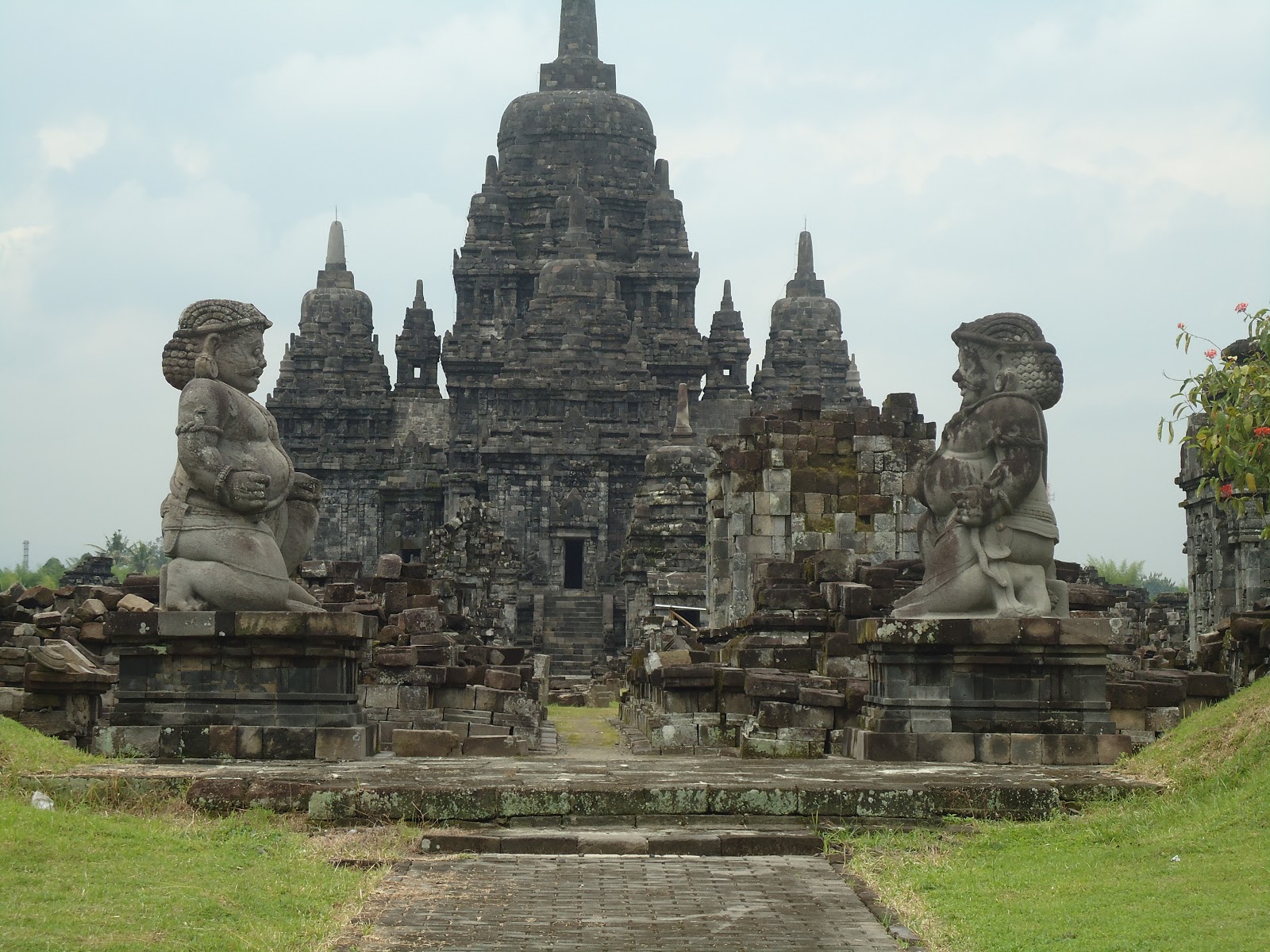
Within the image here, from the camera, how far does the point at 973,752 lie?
10.8m

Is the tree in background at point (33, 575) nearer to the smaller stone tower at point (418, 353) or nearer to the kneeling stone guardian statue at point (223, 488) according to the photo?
the smaller stone tower at point (418, 353)

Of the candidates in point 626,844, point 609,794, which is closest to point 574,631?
point 609,794

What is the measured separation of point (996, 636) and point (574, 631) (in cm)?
4122

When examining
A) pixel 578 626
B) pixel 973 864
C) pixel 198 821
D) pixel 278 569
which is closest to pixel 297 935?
pixel 198 821

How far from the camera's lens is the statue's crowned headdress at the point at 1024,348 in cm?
1114

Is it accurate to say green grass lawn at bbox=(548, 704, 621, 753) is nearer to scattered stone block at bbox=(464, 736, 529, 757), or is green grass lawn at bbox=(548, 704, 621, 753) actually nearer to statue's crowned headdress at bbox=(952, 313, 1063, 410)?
scattered stone block at bbox=(464, 736, 529, 757)

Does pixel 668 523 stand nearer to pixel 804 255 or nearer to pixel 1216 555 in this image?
pixel 1216 555

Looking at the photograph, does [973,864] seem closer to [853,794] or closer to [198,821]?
[853,794]

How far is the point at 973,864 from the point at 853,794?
108 centimetres

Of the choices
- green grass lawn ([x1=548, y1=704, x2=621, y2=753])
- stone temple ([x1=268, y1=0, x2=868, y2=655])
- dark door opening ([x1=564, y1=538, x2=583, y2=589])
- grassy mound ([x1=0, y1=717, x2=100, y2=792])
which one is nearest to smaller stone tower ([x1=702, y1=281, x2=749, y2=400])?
stone temple ([x1=268, y1=0, x2=868, y2=655])

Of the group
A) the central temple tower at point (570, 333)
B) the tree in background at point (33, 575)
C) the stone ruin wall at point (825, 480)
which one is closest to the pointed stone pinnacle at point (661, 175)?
the central temple tower at point (570, 333)

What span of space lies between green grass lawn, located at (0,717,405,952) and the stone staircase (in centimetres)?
3983

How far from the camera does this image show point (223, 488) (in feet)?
35.5

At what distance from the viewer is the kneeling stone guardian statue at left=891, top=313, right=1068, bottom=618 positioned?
1085cm
